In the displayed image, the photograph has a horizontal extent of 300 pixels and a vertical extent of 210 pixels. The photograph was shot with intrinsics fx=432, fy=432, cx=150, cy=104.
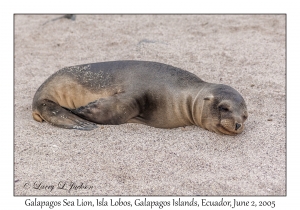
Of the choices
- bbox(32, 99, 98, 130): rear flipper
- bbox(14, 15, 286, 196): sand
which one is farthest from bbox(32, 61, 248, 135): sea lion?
bbox(14, 15, 286, 196): sand

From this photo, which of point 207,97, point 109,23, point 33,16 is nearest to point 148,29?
point 109,23

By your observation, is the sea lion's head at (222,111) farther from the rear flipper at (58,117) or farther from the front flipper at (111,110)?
the rear flipper at (58,117)

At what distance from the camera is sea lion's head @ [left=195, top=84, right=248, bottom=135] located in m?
4.28

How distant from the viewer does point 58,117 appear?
4.70 metres

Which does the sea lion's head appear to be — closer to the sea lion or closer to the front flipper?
the sea lion

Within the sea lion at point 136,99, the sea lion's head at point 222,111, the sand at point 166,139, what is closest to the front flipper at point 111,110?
the sea lion at point 136,99

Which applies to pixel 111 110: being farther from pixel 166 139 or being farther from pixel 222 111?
pixel 222 111

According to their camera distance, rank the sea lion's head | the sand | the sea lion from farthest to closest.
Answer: the sea lion → the sea lion's head → the sand

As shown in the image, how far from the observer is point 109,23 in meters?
8.84

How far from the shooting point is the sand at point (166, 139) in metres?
3.49

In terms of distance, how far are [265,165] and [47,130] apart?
87.7 inches

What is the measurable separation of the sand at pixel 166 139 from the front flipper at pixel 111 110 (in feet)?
0.39

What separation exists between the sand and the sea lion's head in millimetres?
101

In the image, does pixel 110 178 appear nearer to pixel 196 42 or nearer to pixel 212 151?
pixel 212 151
